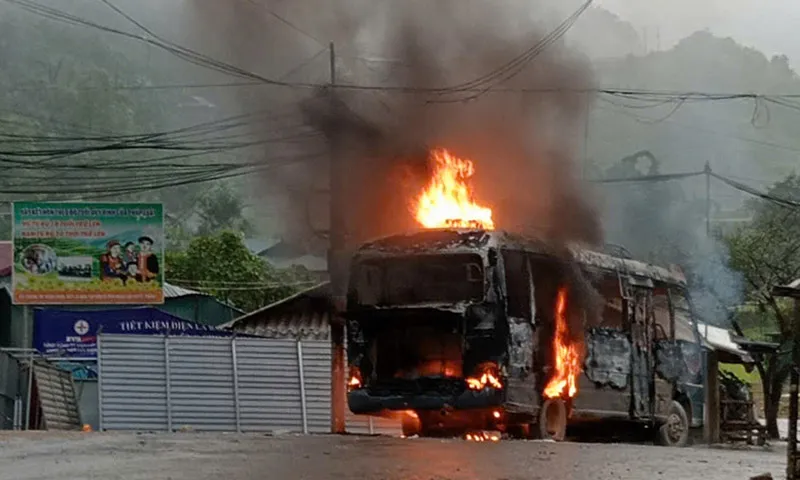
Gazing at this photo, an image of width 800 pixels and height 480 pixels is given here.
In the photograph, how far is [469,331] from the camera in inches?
542

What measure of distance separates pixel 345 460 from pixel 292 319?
→ 13875 mm

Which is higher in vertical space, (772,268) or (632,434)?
(772,268)

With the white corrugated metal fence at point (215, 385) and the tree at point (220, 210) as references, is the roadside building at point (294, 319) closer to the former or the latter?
the white corrugated metal fence at point (215, 385)

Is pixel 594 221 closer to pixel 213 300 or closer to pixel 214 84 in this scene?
pixel 214 84

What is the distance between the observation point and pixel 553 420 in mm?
14859

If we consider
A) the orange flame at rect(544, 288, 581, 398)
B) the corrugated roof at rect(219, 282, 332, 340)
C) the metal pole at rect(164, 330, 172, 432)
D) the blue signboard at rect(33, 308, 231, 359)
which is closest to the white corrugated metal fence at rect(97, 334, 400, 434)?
the metal pole at rect(164, 330, 172, 432)

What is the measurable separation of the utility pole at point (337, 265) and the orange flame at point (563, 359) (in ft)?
10.2

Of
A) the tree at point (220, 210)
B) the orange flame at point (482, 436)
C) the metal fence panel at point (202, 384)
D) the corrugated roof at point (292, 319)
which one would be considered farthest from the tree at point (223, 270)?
the orange flame at point (482, 436)

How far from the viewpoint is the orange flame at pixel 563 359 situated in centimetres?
1480

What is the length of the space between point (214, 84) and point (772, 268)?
13365 millimetres

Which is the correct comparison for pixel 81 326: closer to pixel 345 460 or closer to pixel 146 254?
pixel 146 254

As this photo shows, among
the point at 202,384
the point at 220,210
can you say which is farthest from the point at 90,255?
the point at 220,210

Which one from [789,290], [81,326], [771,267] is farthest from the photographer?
[771,267]

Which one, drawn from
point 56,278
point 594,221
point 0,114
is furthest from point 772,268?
point 0,114
